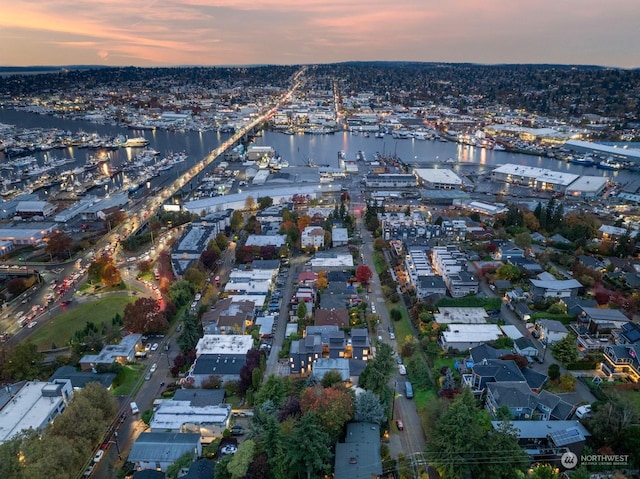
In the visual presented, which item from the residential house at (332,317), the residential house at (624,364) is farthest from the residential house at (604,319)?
the residential house at (332,317)

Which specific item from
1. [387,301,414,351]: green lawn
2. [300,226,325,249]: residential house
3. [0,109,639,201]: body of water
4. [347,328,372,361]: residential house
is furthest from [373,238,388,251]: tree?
[0,109,639,201]: body of water

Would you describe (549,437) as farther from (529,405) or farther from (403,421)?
(403,421)

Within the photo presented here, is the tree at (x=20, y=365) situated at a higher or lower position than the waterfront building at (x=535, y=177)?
lower

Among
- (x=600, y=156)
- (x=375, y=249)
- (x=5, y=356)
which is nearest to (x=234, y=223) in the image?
(x=375, y=249)

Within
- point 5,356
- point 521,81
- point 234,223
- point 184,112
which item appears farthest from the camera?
point 521,81

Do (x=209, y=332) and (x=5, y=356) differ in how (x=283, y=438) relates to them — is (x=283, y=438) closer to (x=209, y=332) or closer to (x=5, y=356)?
(x=209, y=332)

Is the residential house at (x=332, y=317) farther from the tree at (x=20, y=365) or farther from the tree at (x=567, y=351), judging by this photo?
the tree at (x=20, y=365)
